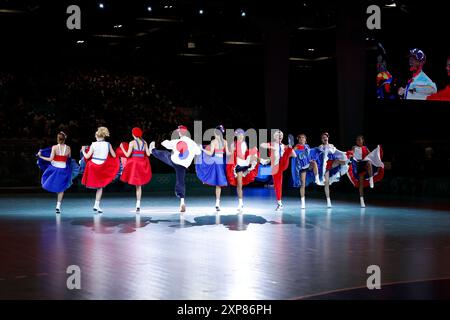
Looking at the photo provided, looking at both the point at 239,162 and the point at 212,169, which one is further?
the point at 239,162

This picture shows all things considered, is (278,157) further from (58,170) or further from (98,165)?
(58,170)

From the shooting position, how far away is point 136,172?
→ 17.9m

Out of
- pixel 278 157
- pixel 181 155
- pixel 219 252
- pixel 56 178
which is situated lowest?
pixel 219 252

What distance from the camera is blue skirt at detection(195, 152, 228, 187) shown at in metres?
17.9

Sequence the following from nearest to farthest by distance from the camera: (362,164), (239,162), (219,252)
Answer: (219,252)
(239,162)
(362,164)

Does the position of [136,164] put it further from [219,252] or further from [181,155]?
[219,252]

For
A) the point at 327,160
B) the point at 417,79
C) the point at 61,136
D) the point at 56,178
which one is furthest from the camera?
the point at 417,79

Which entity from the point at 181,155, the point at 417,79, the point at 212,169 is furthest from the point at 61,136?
the point at 417,79

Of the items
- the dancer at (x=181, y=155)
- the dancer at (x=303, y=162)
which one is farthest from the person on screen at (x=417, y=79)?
the dancer at (x=181, y=155)

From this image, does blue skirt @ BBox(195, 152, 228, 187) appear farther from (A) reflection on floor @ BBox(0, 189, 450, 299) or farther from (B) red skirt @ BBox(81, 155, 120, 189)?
(B) red skirt @ BBox(81, 155, 120, 189)

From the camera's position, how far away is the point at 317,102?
41531 mm

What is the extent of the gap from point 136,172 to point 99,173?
34.4 inches

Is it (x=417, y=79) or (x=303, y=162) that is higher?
(x=417, y=79)
